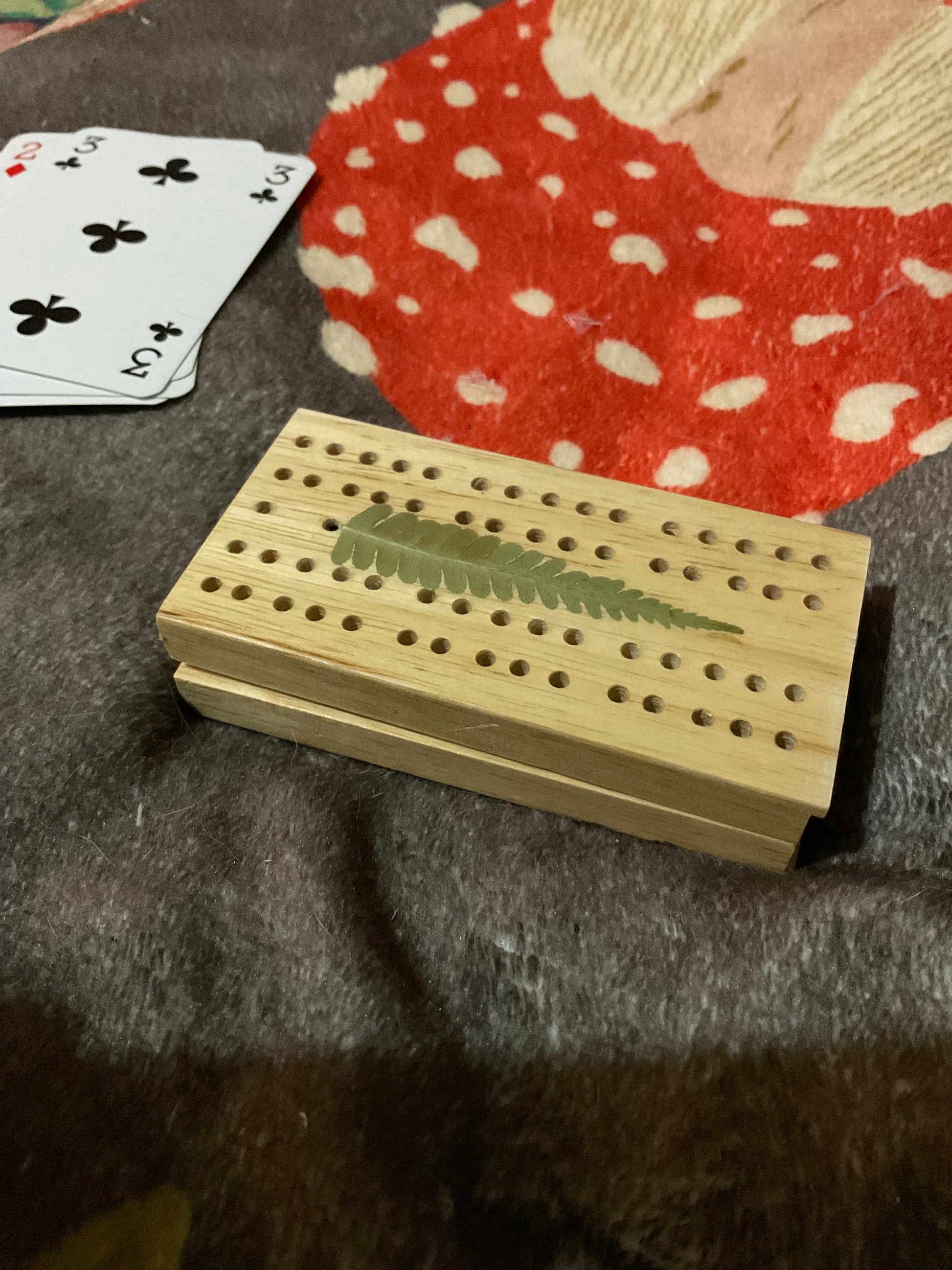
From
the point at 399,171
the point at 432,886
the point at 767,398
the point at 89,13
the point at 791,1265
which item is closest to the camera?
the point at 791,1265

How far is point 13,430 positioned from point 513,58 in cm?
48

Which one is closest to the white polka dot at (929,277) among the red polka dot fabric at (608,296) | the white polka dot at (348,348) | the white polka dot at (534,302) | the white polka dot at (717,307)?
the red polka dot fabric at (608,296)

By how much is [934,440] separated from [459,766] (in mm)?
322

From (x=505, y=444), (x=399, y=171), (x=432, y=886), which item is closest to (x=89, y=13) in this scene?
(x=399, y=171)

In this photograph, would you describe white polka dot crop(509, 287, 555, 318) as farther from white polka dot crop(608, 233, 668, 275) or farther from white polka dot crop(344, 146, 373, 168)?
white polka dot crop(344, 146, 373, 168)

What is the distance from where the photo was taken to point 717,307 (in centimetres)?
62

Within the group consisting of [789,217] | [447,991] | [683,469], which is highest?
[789,217]

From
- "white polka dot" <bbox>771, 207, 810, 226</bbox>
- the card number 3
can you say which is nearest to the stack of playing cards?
the card number 3

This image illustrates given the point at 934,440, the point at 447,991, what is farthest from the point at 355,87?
the point at 447,991

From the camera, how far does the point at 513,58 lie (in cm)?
74

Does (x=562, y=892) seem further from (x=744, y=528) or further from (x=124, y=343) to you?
(x=124, y=343)

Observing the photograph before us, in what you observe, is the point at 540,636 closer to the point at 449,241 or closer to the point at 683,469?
the point at 683,469

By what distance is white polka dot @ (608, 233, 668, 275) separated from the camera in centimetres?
64

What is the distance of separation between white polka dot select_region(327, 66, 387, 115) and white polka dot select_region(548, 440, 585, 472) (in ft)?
1.21
